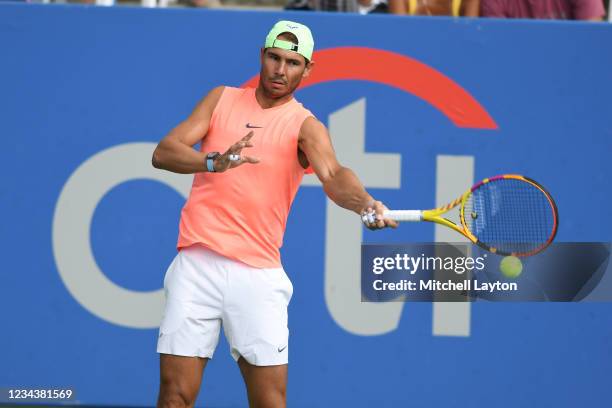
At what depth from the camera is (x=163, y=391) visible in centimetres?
445

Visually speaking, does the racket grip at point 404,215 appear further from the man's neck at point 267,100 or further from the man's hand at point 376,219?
the man's neck at point 267,100

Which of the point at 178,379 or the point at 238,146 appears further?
the point at 178,379

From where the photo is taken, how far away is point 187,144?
4504 mm

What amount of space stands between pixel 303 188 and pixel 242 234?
48.6 inches

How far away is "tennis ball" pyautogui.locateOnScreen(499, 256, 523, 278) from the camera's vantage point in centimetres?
571

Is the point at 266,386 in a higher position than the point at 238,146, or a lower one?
lower

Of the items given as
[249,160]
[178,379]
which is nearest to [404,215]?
[249,160]

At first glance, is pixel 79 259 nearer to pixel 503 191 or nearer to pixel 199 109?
pixel 199 109

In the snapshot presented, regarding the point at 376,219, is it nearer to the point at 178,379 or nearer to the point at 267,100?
the point at 267,100

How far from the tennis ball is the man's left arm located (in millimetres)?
1520

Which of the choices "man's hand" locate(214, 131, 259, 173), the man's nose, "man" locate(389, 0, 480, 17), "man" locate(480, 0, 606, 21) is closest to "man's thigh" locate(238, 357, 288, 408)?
"man's hand" locate(214, 131, 259, 173)

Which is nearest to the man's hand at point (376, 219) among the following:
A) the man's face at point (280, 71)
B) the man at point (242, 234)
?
the man at point (242, 234)

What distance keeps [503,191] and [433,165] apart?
0.56m

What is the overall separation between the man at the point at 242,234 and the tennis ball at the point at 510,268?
1512mm
